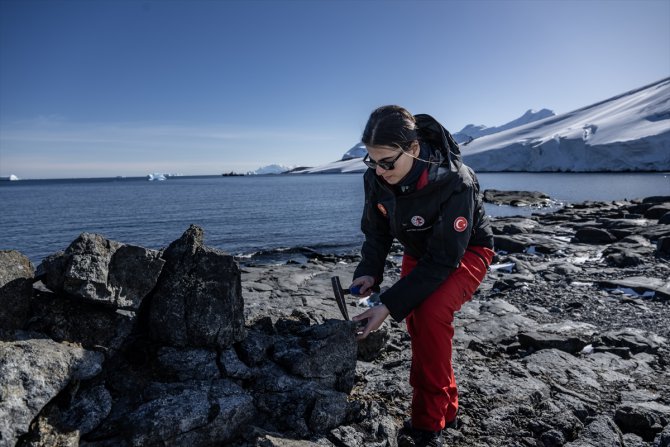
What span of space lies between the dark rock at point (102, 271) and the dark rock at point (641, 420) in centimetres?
436

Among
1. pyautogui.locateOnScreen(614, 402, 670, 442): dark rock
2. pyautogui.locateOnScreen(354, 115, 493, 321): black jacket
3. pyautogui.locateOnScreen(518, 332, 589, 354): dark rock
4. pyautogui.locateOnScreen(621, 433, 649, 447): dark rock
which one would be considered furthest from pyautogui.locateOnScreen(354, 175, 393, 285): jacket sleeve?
pyautogui.locateOnScreen(518, 332, 589, 354): dark rock

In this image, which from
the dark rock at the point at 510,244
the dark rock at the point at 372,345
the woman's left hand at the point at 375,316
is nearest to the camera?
the woman's left hand at the point at 375,316

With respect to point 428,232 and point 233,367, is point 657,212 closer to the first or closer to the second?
point 428,232

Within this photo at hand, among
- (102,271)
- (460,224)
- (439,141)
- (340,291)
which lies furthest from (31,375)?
(439,141)

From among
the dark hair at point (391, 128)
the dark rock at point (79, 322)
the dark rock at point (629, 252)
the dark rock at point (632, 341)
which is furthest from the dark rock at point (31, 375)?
the dark rock at point (629, 252)

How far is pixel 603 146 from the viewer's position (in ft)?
285

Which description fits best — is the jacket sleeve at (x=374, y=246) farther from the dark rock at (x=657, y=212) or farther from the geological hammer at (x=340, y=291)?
the dark rock at (x=657, y=212)

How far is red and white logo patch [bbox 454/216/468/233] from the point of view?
315 centimetres

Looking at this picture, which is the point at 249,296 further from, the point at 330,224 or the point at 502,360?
the point at 330,224

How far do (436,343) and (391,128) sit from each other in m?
1.61

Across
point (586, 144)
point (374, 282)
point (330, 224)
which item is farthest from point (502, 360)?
point (586, 144)

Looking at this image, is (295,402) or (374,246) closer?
(295,402)

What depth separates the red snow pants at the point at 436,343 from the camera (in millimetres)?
3240

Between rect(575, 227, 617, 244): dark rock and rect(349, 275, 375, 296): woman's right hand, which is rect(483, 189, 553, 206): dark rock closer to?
rect(575, 227, 617, 244): dark rock
